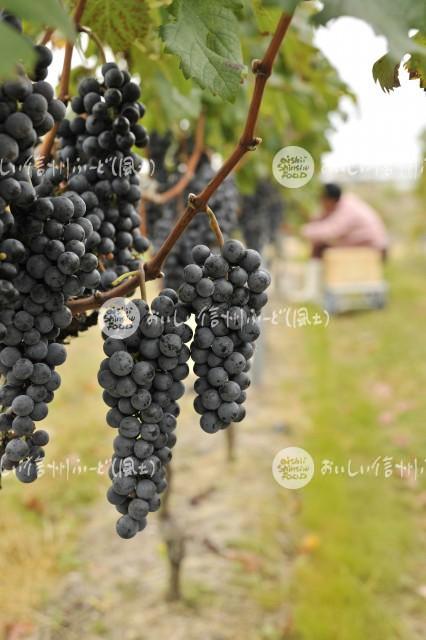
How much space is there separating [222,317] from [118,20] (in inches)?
21.0

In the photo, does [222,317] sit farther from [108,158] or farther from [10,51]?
[10,51]

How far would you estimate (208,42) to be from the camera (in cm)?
89

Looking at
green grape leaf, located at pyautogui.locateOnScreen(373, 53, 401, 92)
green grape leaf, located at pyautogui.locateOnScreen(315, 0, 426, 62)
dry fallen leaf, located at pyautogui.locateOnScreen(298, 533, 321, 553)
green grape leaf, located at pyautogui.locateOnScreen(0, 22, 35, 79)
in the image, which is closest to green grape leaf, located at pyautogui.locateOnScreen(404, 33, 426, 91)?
green grape leaf, located at pyautogui.locateOnScreen(373, 53, 401, 92)

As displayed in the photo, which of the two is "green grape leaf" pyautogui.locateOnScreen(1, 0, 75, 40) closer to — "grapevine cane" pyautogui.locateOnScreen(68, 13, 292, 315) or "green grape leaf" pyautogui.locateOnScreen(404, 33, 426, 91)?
"grapevine cane" pyautogui.locateOnScreen(68, 13, 292, 315)

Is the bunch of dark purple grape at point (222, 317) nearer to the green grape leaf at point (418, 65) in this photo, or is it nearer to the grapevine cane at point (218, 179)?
the grapevine cane at point (218, 179)

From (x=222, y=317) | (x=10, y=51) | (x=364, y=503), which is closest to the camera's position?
(x=10, y=51)

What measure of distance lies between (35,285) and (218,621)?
6.64 ft

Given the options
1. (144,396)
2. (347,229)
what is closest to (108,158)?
(144,396)

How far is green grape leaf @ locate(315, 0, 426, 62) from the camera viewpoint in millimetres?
641

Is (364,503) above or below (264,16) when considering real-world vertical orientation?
below

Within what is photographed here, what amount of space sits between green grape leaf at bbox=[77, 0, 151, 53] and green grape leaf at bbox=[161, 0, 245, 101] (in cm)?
19

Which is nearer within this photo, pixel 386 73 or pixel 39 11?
pixel 39 11

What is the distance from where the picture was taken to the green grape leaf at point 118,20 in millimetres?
1022

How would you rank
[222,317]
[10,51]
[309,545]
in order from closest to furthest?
[10,51] < [222,317] < [309,545]
